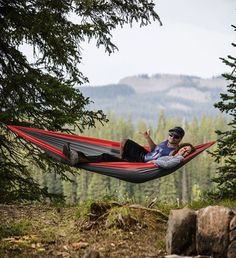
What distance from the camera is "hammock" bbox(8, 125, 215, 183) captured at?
7328mm

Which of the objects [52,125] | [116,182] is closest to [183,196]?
[116,182]

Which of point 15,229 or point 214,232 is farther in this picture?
point 15,229

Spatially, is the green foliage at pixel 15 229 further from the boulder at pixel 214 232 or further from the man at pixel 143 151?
the boulder at pixel 214 232

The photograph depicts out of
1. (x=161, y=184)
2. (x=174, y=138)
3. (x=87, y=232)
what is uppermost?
(x=174, y=138)

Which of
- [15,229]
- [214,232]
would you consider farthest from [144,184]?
[214,232]

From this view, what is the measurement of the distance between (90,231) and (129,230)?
0.53 m

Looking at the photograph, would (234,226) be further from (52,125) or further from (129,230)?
(52,125)

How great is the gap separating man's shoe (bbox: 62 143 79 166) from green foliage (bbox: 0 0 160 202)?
1.12 m

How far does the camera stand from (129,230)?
257 inches

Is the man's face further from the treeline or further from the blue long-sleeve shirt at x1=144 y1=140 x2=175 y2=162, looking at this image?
the treeline

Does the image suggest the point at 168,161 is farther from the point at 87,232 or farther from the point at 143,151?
the point at 87,232

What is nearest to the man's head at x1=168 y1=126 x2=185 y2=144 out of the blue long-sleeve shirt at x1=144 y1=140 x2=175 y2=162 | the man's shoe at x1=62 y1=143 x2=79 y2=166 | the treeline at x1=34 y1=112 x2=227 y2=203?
the blue long-sleeve shirt at x1=144 y1=140 x2=175 y2=162

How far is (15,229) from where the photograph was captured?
6523mm

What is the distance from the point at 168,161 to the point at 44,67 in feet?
11.6
